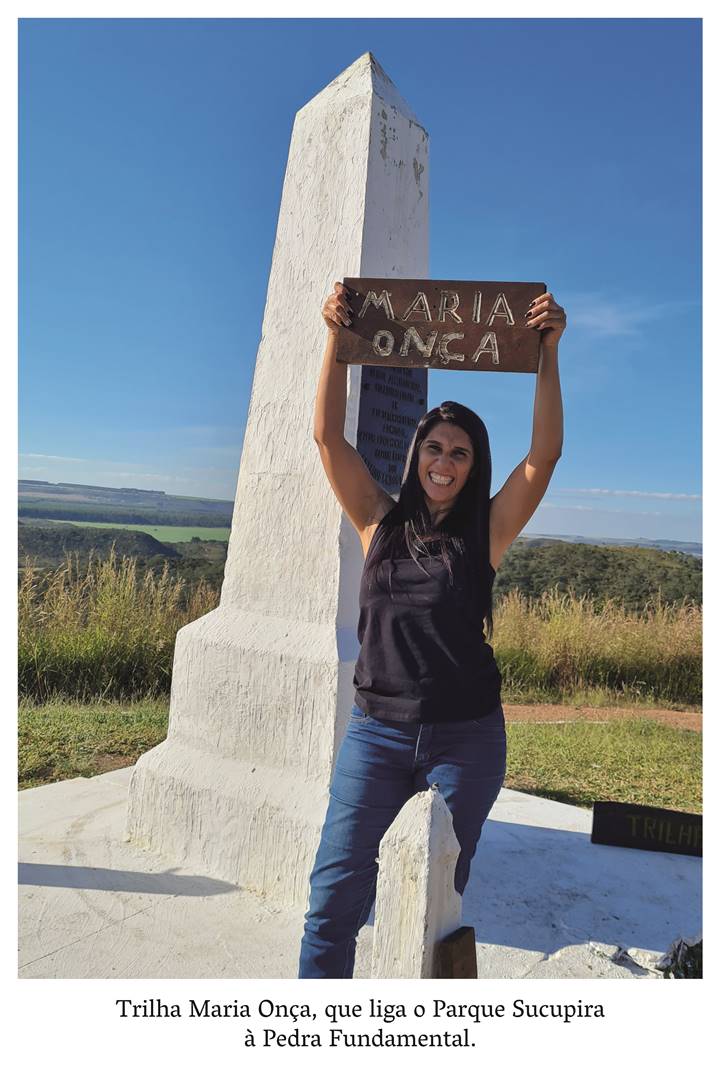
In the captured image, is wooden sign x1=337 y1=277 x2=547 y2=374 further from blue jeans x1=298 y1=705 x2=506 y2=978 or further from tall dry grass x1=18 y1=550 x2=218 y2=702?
tall dry grass x1=18 y1=550 x2=218 y2=702

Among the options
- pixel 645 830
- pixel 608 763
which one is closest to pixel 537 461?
pixel 645 830

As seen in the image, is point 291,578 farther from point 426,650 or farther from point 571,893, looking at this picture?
point 571,893

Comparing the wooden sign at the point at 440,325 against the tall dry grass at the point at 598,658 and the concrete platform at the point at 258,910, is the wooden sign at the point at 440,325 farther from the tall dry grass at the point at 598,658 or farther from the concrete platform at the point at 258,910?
the tall dry grass at the point at 598,658

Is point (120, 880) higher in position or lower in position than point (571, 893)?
higher

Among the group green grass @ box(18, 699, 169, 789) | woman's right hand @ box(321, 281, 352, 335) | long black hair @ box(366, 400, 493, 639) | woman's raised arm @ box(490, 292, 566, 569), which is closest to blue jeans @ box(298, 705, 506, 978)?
long black hair @ box(366, 400, 493, 639)

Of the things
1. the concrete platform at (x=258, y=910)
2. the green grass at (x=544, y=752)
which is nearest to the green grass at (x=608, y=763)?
the green grass at (x=544, y=752)

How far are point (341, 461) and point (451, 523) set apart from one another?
434 mm

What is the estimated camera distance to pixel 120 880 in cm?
340

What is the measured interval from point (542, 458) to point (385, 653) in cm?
72

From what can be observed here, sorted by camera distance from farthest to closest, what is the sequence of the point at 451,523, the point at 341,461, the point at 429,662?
the point at 341,461
the point at 451,523
the point at 429,662

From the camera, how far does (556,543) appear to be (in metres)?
21.2

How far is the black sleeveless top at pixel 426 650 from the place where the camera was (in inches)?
84.0
